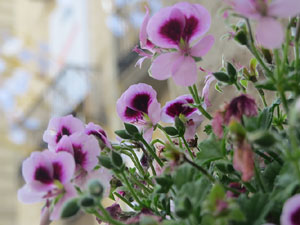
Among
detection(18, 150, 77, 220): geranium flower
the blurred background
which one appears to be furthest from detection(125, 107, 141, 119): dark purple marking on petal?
the blurred background

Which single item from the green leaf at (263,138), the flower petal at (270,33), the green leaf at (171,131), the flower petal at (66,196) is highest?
the green leaf at (171,131)

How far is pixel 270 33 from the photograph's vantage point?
320mm

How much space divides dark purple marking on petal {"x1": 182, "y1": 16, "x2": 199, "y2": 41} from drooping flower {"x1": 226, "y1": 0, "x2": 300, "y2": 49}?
6 centimetres

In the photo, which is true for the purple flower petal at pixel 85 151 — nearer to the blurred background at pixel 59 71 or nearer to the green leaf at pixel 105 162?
the green leaf at pixel 105 162

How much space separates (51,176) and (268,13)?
0.16 meters

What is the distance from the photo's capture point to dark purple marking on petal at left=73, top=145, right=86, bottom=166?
384 mm

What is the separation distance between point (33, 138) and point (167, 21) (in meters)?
4.97

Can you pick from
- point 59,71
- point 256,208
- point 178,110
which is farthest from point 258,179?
point 59,71

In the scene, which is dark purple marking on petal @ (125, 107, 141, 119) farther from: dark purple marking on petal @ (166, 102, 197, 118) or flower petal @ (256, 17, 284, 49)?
flower petal @ (256, 17, 284, 49)

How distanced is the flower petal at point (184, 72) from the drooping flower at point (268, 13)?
0.07 metres

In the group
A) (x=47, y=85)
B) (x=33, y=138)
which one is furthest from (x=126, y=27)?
(x=33, y=138)

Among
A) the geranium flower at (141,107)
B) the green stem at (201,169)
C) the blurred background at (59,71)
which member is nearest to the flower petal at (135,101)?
the geranium flower at (141,107)

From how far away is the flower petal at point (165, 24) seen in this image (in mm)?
382

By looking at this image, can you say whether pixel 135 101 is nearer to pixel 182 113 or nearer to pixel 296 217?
pixel 182 113
